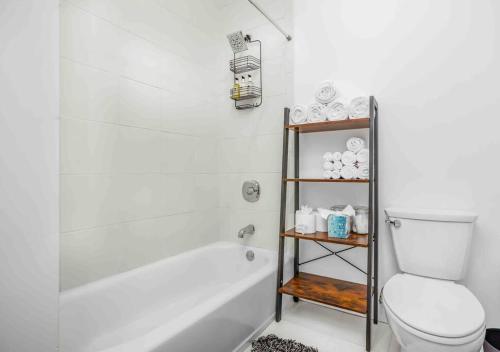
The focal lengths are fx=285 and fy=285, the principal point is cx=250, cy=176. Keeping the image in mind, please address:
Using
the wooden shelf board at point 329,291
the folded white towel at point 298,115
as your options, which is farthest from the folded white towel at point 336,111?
the wooden shelf board at point 329,291

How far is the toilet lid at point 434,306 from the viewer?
1112 millimetres

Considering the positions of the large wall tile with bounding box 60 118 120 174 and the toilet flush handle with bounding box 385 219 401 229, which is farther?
the toilet flush handle with bounding box 385 219 401 229

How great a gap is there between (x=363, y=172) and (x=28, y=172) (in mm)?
1525

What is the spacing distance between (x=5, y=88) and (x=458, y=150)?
198 cm

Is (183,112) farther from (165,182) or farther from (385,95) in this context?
(385,95)

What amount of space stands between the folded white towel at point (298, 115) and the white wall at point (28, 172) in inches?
52.3

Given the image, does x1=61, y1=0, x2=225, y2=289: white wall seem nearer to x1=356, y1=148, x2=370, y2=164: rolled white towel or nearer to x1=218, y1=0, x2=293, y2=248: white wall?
x1=218, y1=0, x2=293, y2=248: white wall

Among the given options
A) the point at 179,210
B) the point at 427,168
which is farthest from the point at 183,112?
the point at 427,168

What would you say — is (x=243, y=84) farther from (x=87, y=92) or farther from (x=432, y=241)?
(x=432, y=241)

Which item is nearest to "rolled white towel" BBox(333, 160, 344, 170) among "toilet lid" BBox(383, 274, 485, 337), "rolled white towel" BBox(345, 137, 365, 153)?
"rolled white towel" BBox(345, 137, 365, 153)

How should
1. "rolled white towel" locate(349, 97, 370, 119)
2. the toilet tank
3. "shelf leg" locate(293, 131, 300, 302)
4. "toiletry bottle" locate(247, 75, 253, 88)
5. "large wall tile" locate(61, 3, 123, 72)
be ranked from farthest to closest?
"toiletry bottle" locate(247, 75, 253, 88) → "shelf leg" locate(293, 131, 300, 302) → "rolled white towel" locate(349, 97, 370, 119) → the toilet tank → "large wall tile" locate(61, 3, 123, 72)

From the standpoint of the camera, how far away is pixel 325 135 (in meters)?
1.97

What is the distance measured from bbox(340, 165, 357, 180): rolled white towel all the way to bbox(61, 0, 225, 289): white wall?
1.08 meters

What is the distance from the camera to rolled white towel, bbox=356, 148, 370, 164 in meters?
1.65
